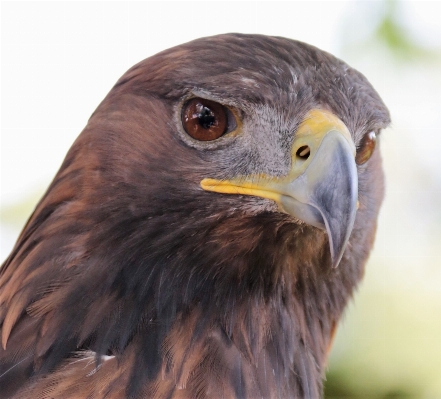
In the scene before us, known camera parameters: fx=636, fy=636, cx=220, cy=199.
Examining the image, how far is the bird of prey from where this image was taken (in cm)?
132

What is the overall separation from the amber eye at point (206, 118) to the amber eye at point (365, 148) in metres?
0.37

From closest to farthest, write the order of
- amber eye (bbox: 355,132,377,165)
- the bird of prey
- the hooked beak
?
1. the hooked beak
2. the bird of prey
3. amber eye (bbox: 355,132,377,165)

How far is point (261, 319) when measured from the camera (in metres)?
1.46

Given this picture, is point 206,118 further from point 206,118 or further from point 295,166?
point 295,166

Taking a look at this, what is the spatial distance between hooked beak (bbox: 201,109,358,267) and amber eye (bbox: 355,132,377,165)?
0.23 meters

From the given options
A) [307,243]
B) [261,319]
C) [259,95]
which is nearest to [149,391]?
[261,319]

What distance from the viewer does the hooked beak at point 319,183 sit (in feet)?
3.93

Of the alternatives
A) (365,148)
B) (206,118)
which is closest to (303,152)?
(206,118)

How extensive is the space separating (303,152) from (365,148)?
0.33m

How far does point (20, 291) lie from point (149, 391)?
37cm

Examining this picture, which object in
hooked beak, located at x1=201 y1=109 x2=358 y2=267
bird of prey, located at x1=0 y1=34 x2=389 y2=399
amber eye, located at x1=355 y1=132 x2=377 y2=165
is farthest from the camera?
amber eye, located at x1=355 y1=132 x2=377 y2=165

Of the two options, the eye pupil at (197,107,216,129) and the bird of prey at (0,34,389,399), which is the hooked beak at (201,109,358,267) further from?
the eye pupil at (197,107,216,129)

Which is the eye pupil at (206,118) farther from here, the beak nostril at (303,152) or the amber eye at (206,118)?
the beak nostril at (303,152)

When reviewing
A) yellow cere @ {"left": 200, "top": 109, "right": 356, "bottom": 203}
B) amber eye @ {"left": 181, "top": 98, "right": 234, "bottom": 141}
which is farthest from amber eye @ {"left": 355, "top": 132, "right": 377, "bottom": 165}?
amber eye @ {"left": 181, "top": 98, "right": 234, "bottom": 141}
